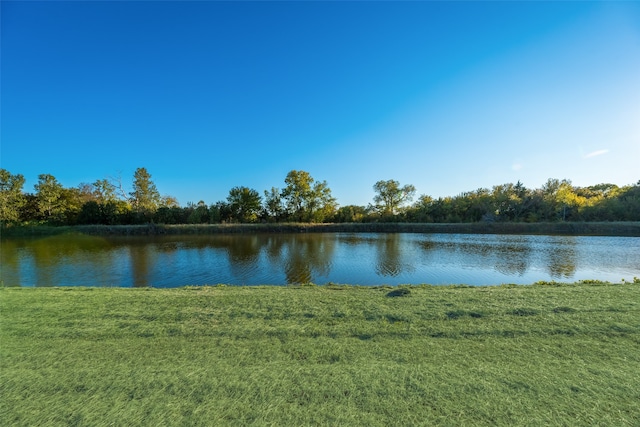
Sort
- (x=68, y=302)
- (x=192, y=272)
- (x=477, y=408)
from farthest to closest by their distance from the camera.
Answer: (x=192, y=272), (x=68, y=302), (x=477, y=408)

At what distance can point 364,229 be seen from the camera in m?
41.1

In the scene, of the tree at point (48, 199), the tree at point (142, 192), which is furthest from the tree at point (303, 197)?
the tree at point (48, 199)

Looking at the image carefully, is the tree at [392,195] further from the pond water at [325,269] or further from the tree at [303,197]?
the pond water at [325,269]

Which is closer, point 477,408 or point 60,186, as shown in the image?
point 477,408

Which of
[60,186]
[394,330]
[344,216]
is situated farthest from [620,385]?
[60,186]

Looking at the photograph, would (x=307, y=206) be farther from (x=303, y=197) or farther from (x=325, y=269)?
(x=325, y=269)

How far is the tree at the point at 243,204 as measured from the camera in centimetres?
4812

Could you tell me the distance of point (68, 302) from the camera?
561 cm

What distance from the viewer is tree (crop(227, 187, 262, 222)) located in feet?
158

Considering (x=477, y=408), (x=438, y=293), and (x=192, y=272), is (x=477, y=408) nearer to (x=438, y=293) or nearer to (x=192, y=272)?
(x=438, y=293)

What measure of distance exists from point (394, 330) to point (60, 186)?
6328cm

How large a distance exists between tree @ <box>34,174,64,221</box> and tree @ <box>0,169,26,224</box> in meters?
2.01

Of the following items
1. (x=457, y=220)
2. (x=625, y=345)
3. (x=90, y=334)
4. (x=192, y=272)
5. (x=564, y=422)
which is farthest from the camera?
(x=457, y=220)

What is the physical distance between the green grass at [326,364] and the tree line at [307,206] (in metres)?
44.0
